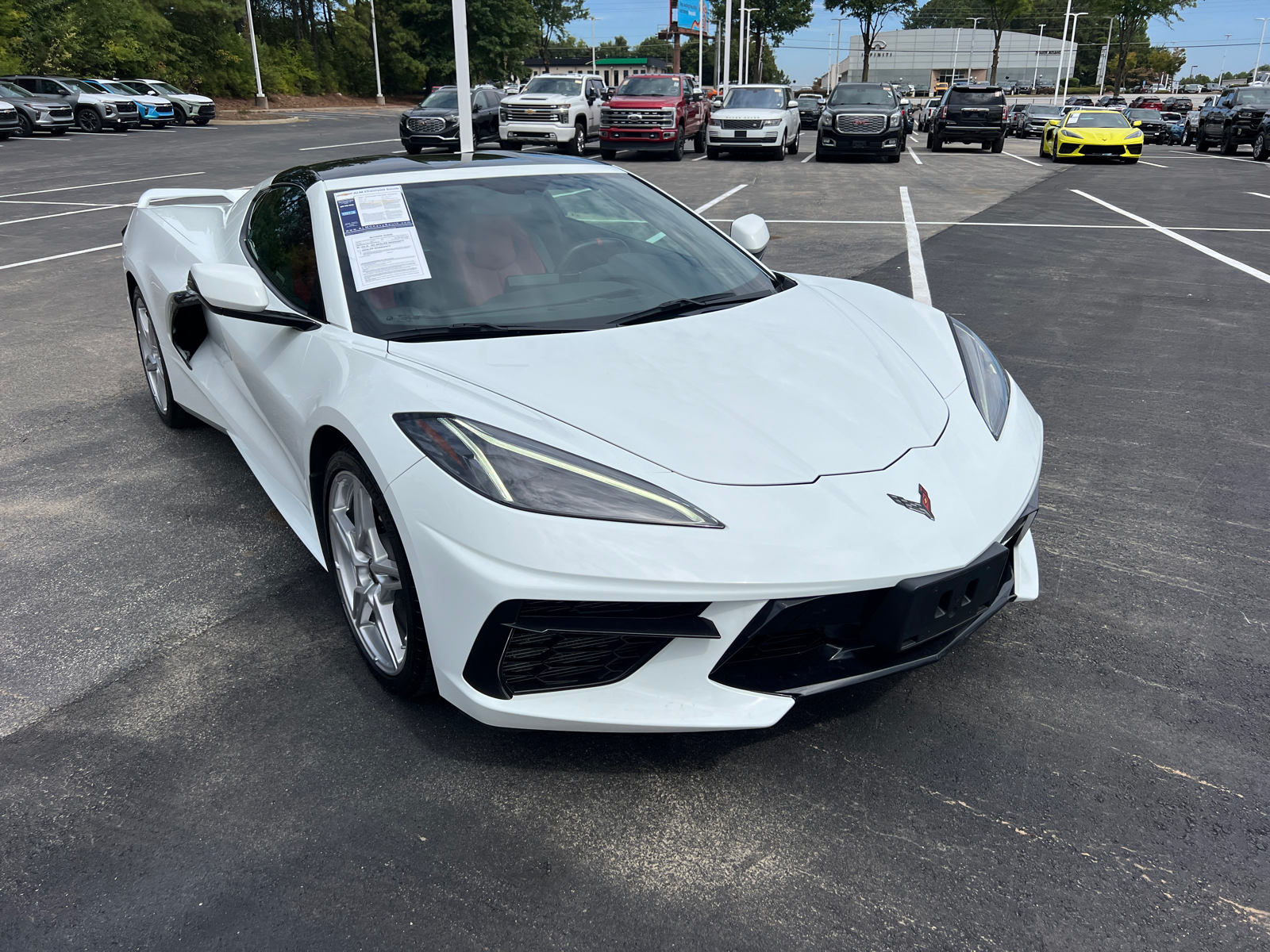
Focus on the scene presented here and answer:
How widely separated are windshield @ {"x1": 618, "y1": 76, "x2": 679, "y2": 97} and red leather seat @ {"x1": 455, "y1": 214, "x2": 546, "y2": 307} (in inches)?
847

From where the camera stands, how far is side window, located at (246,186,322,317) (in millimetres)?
3027

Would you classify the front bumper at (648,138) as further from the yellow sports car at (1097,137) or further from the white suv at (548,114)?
the yellow sports car at (1097,137)

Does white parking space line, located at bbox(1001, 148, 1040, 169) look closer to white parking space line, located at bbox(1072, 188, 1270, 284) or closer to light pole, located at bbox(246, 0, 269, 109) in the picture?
white parking space line, located at bbox(1072, 188, 1270, 284)

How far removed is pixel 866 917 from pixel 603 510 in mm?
966

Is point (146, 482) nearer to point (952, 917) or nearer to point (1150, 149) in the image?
point (952, 917)

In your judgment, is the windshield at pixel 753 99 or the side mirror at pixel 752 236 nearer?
the side mirror at pixel 752 236

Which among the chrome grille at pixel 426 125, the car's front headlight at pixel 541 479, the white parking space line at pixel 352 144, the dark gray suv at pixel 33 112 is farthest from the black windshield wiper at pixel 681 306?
the dark gray suv at pixel 33 112


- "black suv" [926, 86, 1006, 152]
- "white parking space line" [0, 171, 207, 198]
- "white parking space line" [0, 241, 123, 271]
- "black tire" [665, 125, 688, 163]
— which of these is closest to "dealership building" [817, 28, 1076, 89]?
"black suv" [926, 86, 1006, 152]

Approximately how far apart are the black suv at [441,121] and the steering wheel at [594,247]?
66.8 feet

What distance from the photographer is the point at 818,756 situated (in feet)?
7.76

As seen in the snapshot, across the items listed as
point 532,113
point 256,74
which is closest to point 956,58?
point 256,74

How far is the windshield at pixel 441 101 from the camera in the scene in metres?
23.8

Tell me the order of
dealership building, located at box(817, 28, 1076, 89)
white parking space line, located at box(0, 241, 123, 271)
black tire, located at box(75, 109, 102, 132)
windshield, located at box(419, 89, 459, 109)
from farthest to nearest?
dealership building, located at box(817, 28, 1076, 89) → black tire, located at box(75, 109, 102, 132) → windshield, located at box(419, 89, 459, 109) → white parking space line, located at box(0, 241, 123, 271)

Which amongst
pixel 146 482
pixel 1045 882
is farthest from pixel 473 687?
pixel 146 482
